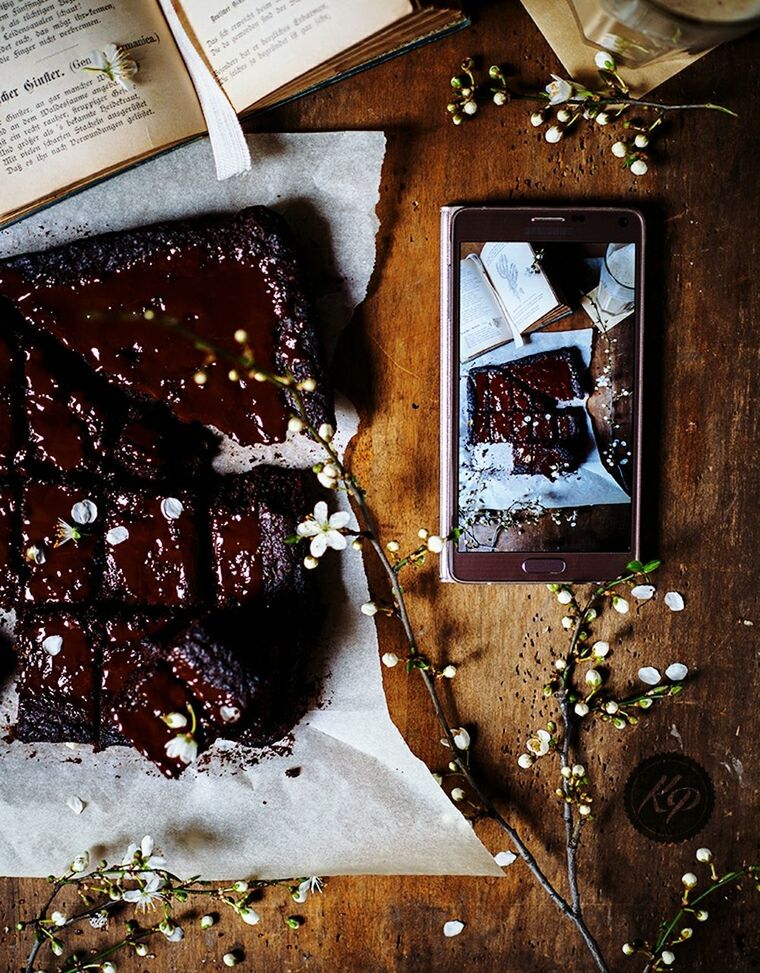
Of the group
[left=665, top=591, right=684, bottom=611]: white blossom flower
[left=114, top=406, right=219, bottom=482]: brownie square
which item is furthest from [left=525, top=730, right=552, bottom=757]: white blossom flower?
[left=114, top=406, right=219, bottom=482]: brownie square

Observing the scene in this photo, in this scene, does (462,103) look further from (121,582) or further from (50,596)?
(50,596)

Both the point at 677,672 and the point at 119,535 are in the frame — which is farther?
the point at 677,672

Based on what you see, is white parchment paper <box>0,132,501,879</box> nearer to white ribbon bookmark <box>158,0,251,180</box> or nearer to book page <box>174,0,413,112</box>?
white ribbon bookmark <box>158,0,251,180</box>

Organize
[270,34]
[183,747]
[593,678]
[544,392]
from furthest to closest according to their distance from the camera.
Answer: [593,678]
[544,392]
[270,34]
[183,747]

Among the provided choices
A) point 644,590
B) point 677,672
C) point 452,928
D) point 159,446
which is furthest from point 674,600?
point 159,446

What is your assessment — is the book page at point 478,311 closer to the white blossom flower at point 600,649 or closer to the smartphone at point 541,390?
the smartphone at point 541,390

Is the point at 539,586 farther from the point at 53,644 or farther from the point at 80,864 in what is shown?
the point at 80,864

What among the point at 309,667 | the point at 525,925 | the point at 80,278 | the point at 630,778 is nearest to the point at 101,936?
the point at 309,667

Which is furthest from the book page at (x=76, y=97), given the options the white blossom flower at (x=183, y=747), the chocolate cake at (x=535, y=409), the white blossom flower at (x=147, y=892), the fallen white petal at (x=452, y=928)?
the fallen white petal at (x=452, y=928)
